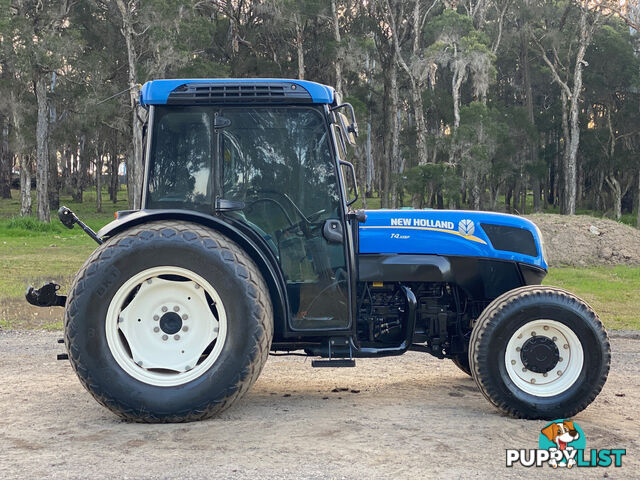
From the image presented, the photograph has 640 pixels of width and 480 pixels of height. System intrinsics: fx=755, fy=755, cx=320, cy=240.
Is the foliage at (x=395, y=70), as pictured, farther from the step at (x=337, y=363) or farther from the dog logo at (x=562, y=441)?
the dog logo at (x=562, y=441)

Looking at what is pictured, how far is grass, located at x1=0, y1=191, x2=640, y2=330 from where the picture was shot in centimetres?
1166

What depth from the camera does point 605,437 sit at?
16.9 feet

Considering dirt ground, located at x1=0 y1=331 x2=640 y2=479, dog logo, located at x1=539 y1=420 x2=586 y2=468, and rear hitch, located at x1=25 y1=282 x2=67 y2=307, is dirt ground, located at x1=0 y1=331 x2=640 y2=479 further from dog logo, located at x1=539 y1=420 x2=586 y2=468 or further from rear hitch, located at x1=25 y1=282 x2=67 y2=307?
rear hitch, located at x1=25 y1=282 x2=67 y2=307

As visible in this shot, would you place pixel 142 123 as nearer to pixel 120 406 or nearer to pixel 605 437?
pixel 120 406

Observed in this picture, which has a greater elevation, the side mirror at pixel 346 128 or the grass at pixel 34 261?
the side mirror at pixel 346 128

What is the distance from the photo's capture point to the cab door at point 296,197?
18.6 ft

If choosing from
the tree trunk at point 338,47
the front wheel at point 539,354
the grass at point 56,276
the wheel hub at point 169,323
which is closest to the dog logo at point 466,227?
the front wheel at point 539,354

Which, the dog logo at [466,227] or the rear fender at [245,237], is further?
the dog logo at [466,227]

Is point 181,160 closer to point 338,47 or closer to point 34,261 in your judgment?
point 34,261

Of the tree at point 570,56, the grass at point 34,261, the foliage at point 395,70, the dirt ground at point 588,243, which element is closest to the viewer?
the grass at point 34,261

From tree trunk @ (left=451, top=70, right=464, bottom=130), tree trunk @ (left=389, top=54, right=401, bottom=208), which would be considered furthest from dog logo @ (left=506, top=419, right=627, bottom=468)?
tree trunk @ (left=389, top=54, right=401, bottom=208)

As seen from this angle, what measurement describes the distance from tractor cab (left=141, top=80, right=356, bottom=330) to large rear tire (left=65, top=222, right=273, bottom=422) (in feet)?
1.20

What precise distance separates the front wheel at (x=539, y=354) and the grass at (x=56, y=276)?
19.3 ft

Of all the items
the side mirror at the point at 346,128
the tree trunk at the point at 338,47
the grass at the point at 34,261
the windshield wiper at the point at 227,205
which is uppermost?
the tree trunk at the point at 338,47
